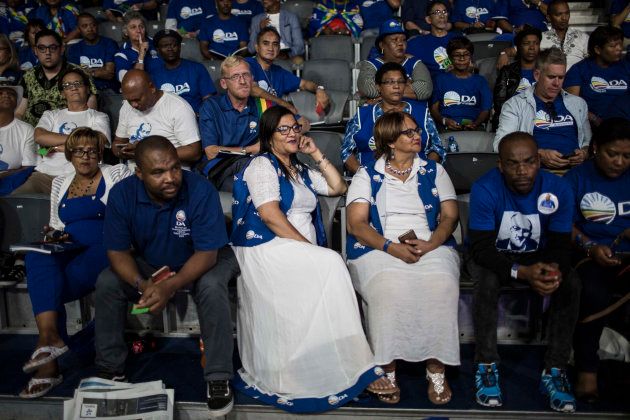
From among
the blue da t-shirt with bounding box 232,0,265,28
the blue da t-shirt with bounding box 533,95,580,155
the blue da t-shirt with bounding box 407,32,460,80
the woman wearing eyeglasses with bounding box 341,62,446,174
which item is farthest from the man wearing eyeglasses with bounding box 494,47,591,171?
the blue da t-shirt with bounding box 232,0,265,28

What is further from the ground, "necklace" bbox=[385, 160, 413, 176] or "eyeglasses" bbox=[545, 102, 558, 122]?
"eyeglasses" bbox=[545, 102, 558, 122]

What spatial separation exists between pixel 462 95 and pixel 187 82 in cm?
200

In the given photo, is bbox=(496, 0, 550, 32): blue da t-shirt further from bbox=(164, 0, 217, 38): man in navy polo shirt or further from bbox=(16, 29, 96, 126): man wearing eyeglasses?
bbox=(16, 29, 96, 126): man wearing eyeglasses

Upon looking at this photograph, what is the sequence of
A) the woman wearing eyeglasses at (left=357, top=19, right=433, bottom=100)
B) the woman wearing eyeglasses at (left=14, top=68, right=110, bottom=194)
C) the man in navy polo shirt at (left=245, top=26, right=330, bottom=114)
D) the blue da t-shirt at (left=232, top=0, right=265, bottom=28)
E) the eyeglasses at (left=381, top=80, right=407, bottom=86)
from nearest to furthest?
1. the eyeglasses at (left=381, top=80, right=407, bottom=86)
2. the woman wearing eyeglasses at (left=14, top=68, right=110, bottom=194)
3. the woman wearing eyeglasses at (left=357, top=19, right=433, bottom=100)
4. the man in navy polo shirt at (left=245, top=26, right=330, bottom=114)
5. the blue da t-shirt at (left=232, top=0, right=265, bottom=28)

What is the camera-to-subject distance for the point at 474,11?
19.5ft

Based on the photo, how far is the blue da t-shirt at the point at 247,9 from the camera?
602 cm

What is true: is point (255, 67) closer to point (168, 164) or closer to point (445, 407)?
point (168, 164)

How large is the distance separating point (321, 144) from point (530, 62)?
1.76 metres

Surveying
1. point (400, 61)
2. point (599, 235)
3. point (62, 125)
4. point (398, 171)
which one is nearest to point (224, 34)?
point (400, 61)

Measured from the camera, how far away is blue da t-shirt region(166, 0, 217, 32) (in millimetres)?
6250

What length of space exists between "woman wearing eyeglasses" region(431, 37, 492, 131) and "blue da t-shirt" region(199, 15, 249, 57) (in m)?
2.20

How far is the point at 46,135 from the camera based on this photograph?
3824mm

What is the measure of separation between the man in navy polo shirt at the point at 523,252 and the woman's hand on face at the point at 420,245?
0.19 metres

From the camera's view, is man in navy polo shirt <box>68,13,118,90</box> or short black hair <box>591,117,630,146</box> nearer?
short black hair <box>591,117,630,146</box>
